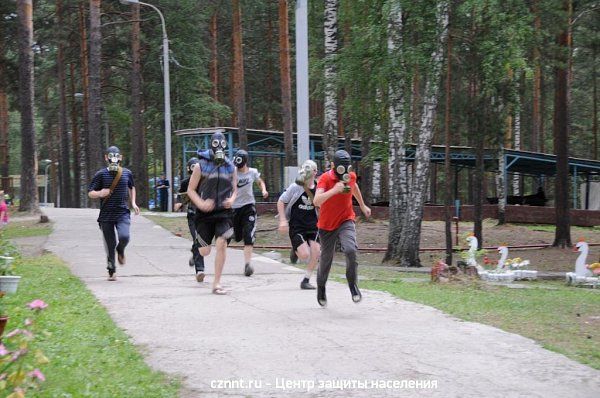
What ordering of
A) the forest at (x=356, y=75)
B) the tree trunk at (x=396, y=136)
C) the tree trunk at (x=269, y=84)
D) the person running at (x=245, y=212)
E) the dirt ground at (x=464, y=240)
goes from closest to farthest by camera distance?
the person running at (x=245, y=212), the tree trunk at (x=396, y=136), the forest at (x=356, y=75), the dirt ground at (x=464, y=240), the tree trunk at (x=269, y=84)

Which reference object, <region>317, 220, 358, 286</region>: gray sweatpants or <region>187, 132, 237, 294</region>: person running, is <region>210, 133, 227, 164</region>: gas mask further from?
<region>317, 220, 358, 286</region>: gray sweatpants

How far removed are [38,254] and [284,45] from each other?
700 inches

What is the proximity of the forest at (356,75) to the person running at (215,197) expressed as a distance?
336 inches

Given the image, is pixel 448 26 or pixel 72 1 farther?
pixel 72 1

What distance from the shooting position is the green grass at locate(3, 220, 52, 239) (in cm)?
1977

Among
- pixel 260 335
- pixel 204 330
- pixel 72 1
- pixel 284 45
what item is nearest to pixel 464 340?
pixel 260 335

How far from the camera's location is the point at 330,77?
20266 millimetres

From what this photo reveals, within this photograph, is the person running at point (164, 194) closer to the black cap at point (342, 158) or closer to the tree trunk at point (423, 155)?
the tree trunk at point (423, 155)

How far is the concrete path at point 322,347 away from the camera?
5.81 meters

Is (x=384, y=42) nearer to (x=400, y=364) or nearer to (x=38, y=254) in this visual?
(x=38, y=254)

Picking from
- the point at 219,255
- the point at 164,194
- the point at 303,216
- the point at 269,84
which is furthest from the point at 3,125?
the point at 219,255

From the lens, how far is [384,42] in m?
18.4

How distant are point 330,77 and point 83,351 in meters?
14.6

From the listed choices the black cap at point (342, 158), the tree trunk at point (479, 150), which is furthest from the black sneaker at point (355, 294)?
the tree trunk at point (479, 150)
